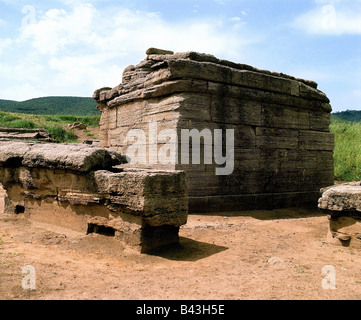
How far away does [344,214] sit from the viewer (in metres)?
4.38

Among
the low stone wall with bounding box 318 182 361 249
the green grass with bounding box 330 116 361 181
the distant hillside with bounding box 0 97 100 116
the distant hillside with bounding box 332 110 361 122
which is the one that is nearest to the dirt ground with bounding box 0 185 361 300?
the low stone wall with bounding box 318 182 361 249

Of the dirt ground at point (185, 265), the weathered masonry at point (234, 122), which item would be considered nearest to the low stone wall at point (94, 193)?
the dirt ground at point (185, 265)

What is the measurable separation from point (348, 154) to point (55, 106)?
6360 cm

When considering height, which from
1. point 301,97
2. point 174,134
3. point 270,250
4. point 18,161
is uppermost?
point 301,97

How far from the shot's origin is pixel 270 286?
9.76 feet

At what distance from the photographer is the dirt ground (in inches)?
111

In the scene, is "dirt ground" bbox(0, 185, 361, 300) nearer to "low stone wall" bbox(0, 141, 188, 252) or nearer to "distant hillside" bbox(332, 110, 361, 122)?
"low stone wall" bbox(0, 141, 188, 252)

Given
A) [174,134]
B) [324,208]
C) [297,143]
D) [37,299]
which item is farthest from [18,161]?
[297,143]

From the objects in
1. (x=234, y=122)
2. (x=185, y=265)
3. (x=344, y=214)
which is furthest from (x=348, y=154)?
(x=185, y=265)

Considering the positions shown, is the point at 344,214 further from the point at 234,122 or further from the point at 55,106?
the point at 55,106

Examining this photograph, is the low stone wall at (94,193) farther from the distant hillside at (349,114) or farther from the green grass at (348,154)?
the distant hillside at (349,114)
